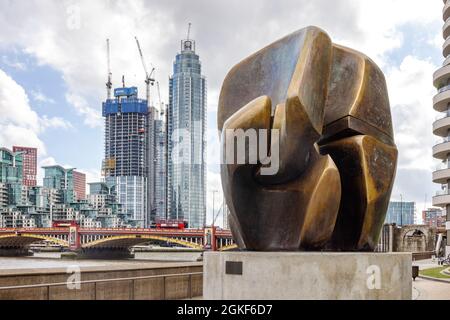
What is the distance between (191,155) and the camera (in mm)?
193000

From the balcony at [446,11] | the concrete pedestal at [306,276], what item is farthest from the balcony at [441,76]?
the concrete pedestal at [306,276]

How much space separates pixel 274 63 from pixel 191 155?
18083cm

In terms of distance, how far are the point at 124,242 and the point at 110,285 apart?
79.6m

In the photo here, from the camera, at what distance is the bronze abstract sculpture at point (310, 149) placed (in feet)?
37.3

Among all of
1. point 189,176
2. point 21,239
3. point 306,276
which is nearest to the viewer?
point 306,276

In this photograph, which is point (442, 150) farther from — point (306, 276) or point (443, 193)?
point (306, 276)

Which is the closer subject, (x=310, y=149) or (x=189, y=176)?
(x=310, y=149)

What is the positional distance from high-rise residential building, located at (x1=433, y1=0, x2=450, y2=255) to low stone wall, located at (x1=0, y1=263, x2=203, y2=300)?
1631 inches

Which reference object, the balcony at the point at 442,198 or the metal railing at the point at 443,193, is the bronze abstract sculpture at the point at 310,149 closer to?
the balcony at the point at 442,198

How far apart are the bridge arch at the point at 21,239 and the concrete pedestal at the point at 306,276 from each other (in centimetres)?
8618

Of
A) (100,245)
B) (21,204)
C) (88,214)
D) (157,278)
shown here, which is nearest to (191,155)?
(88,214)

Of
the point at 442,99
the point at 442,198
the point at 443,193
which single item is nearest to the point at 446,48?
the point at 442,99

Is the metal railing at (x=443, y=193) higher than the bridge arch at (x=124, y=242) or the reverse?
higher

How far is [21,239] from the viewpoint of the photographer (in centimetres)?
10019
